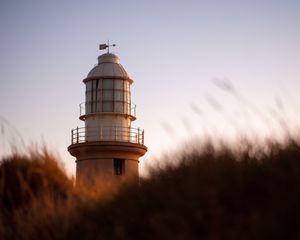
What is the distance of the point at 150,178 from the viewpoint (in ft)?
17.9

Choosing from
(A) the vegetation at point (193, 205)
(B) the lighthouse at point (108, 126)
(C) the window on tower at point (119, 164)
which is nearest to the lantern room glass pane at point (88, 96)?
(B) the lighthouse at point (108, 126)

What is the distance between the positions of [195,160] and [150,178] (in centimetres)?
56

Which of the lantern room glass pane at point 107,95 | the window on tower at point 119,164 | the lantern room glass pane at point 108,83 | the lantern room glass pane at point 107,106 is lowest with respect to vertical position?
the window on tower at point 119,164

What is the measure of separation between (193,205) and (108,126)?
15.8 metres

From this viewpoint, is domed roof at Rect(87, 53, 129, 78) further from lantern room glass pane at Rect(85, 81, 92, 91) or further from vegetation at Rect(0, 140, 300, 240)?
vegetation at Rect(0, 140, 300, 240)

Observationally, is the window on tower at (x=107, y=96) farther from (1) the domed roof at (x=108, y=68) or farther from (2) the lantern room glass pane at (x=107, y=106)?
(1) the domed roof at (x=108, y=68)

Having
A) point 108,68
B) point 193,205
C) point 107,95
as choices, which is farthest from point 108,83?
point 193,205

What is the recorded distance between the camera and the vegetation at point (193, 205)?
380 cm

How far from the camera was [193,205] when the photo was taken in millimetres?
4164

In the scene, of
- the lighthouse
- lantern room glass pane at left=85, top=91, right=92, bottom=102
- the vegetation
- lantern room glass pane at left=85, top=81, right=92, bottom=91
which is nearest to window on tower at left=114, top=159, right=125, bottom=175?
the lighthouse

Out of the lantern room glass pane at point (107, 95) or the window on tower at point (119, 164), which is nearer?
the window on tower at point (119, 164)

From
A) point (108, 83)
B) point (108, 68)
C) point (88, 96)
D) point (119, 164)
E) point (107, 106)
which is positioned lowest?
point (119, 164)

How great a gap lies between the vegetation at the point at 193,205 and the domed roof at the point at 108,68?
14353 mm

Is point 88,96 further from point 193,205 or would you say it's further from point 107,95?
point 193,205
